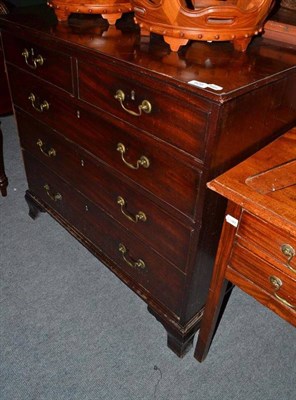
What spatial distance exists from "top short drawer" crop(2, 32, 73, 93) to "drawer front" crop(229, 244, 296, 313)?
29.8 inches

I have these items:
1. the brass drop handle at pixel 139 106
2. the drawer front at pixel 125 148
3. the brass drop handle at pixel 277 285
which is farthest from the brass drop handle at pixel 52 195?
the brass drop handle at pixel 277 285

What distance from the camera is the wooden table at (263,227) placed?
2.75 feet

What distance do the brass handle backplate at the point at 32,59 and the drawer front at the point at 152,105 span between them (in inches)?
9.1

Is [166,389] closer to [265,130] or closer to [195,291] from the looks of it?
[195,291]

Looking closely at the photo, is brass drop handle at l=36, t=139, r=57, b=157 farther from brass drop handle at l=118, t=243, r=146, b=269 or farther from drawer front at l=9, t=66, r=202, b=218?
brass drop handle at l=118, t=243, r=146, b=269

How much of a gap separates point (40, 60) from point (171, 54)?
510 mm

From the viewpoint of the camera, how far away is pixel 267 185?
2.91ft

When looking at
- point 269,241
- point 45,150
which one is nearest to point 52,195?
point 45,150

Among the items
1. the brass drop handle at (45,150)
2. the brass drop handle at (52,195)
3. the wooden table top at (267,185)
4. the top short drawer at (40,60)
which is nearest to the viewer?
the wooden table top at (267,185)

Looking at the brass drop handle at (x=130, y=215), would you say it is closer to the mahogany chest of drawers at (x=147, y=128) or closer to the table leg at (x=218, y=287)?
the mahogany chest of drawers at (x=147, y=128)

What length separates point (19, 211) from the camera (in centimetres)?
205

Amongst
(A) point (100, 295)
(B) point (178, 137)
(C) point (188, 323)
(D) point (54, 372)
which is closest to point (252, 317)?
(C) point (188, 323)

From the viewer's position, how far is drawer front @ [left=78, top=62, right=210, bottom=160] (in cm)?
88

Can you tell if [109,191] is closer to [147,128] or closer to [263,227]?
[147,128]
